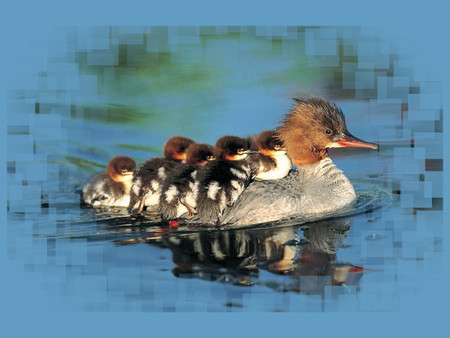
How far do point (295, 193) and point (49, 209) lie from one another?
102 inches

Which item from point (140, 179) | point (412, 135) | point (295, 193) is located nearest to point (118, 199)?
point (140, 179)

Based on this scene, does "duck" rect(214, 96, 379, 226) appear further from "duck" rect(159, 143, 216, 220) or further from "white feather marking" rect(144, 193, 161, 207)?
"white feather marking" rect(144, 193, 161, 207)

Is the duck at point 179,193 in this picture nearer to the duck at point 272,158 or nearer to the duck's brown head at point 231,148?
the duck's brown head at point 231,148

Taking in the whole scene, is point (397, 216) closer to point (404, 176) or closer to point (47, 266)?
point (404, 176)

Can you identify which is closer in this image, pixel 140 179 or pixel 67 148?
pixel 140 179

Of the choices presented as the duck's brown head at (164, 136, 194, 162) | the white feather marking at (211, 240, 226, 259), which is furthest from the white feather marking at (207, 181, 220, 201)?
the duck's brown head at (164, 136, 194, 162)

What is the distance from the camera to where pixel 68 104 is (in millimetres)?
8656

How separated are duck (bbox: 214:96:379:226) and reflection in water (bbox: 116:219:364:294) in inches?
9.9

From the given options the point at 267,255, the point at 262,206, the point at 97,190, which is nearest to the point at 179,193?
the point at 262,206

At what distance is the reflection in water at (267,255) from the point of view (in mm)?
4496

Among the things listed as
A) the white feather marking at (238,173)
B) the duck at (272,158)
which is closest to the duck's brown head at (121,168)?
the duck at (272,158)

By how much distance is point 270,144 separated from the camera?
6609mm

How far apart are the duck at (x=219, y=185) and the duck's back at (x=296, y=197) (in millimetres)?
76

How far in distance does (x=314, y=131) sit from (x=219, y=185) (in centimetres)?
105
